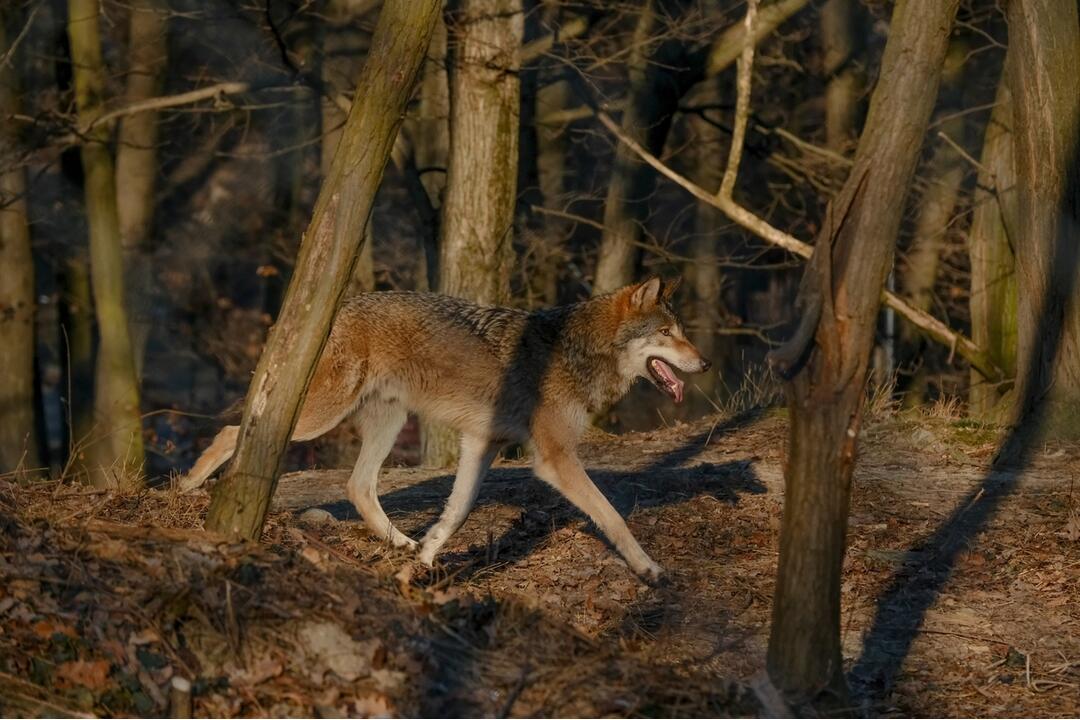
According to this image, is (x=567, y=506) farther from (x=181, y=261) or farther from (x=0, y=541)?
(x=181, y=261)

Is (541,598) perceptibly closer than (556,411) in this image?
Yes

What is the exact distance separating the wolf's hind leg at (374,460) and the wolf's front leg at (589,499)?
39.4 inches

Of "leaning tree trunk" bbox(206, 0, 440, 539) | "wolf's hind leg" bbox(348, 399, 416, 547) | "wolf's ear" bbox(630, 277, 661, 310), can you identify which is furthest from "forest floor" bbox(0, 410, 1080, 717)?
"wolf's ear" bbox(630, 277, 661, 310)

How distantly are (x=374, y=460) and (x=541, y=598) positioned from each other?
1.78 meters

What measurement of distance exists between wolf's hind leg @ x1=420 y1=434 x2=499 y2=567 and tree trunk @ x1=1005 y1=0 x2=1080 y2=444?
4.43 meters

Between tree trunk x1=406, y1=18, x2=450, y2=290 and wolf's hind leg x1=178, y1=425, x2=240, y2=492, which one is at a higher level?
tree trunk x1=406, y1=18, x2=450, y2=290

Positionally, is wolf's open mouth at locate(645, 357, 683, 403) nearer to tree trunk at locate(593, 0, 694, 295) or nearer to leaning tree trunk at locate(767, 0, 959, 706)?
leaning tree trunk at locate(767, 0, 959, 706)

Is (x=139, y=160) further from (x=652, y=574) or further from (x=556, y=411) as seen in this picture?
(x=652, y=574)

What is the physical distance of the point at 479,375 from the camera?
876 centimetres

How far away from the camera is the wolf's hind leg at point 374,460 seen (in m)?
8.71

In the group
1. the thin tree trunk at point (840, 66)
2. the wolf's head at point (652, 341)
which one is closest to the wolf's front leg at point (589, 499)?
the wolf's head at point (652, 341)

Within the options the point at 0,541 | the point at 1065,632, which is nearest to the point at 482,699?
the point at 0,541

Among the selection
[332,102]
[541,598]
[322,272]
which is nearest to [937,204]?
[332,102]

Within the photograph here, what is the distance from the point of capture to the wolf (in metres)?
8.55
